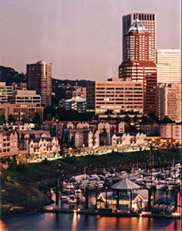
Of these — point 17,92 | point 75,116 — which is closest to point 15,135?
point 75,116

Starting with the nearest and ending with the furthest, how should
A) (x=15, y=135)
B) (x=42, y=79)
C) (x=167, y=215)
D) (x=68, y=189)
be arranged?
(x=167, y=215)
(x=68, y=189)
(x=15, y=135)
(x=42, y=79)

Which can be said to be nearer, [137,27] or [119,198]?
[119,198]

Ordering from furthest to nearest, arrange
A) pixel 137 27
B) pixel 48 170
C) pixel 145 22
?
pixel 145 22, pixel 137 27, pixel 48 170

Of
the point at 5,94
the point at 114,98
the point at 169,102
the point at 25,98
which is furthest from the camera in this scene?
the point at 5,94

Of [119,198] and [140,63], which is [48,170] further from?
[140,63]

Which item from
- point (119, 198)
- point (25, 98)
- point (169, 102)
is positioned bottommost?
point (119, 198)

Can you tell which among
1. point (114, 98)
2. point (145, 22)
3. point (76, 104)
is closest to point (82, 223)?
point (114, 98)

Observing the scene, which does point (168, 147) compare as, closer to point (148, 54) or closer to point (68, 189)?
point (68, 189)
